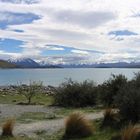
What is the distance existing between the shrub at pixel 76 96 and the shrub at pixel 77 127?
1375cm

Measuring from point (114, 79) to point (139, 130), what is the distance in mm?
15451

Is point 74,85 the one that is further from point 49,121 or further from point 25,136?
point 25,136

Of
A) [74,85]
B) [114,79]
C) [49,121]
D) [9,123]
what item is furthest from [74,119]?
[74,85]

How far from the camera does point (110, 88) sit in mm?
27141

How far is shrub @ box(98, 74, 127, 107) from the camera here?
26.6m

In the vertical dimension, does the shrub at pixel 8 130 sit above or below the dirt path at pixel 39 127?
above

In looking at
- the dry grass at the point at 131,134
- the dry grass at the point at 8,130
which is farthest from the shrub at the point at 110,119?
the dry grass at the point at 131,134

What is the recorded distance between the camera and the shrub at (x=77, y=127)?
1445cm

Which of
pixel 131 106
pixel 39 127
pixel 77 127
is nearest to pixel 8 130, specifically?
pixel 77 127

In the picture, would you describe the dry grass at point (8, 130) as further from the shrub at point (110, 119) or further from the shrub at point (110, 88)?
the shrub at point (110, 88)

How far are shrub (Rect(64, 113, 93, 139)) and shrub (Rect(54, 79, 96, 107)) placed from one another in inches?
541

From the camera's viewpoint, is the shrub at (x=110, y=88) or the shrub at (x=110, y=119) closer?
the shrub at (x=110, y=119)

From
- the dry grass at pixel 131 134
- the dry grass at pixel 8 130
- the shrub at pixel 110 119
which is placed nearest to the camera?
the dry grass at pixel 131 134

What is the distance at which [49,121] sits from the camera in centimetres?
1897
